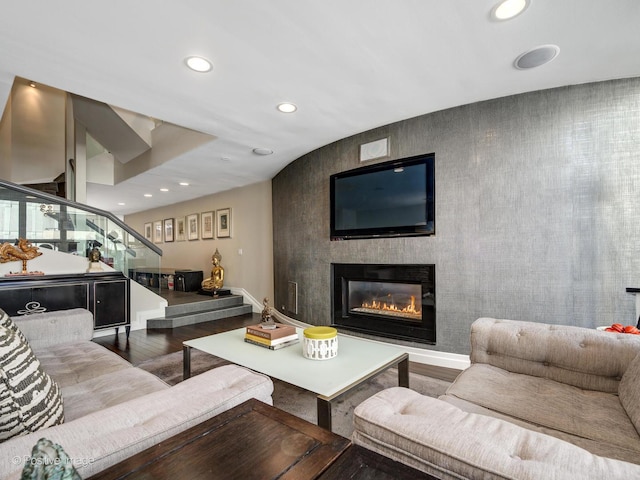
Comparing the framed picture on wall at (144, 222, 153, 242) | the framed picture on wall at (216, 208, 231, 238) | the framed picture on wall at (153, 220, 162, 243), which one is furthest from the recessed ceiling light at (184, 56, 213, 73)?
the framed picture on wall at (144, 222, 153, 242)

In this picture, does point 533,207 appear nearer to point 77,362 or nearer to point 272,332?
point 272,332

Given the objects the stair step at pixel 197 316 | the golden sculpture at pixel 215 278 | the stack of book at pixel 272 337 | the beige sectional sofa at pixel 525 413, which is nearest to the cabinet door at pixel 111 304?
the stair step at pixel 197 316

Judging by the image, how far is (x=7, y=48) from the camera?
1.91 m

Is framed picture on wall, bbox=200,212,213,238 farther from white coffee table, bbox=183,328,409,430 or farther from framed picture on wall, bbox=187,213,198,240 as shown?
white coffee table, bbox=183,328,409,430

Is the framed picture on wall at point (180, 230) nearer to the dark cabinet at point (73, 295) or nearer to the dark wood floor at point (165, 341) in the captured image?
the dark wood floor at point (165, 341)

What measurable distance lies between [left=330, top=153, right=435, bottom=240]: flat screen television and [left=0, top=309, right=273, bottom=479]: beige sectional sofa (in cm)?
236

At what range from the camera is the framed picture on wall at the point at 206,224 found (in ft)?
21.5

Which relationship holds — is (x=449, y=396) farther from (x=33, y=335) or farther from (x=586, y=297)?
(x=33, y=335)

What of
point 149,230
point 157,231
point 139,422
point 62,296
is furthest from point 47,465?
point 149,230

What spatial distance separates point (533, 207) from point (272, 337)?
2.30 meters

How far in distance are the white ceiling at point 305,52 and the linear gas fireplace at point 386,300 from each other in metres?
1.57

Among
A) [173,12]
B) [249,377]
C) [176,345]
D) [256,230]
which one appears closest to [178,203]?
[256,230]

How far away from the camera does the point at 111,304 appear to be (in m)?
3.80

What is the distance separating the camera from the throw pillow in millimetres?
381
